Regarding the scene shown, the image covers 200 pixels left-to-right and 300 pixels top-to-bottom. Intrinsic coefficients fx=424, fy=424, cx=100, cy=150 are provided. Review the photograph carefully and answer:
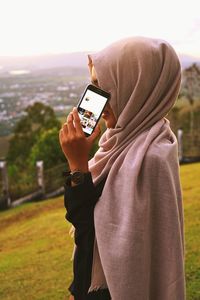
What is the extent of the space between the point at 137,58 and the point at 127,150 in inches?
7.2

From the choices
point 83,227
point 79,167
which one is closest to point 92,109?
point 79,167

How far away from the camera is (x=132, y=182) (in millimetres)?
808

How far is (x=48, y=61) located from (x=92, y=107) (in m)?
2.20

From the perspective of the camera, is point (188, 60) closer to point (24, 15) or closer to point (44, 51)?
point (44, 51)

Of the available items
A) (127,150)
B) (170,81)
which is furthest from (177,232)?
(170,81)

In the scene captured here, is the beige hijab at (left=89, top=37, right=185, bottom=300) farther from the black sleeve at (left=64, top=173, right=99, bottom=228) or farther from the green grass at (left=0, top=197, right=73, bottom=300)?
the green grass at (left=0, top=197, right=73, bottom=300)

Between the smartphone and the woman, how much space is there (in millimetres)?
16

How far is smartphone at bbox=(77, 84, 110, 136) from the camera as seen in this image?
2.85 feet

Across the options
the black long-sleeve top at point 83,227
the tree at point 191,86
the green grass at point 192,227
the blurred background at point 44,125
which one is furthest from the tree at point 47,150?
the black long-sleeve top at point 83,227

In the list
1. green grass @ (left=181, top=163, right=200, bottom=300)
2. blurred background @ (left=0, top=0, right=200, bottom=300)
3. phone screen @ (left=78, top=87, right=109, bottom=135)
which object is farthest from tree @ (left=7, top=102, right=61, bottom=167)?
phone screen @ (left=78, top=87, right=109, bottom=135)

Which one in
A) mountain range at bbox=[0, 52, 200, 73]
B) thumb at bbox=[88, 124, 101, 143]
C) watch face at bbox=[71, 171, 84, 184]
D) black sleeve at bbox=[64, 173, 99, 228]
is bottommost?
mountain range at bbox=[0, 52, 200, 73]

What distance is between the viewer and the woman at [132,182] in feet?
2.69

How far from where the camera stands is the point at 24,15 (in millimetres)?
2465

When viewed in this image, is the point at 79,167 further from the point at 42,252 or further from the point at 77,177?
the point at 42,252
